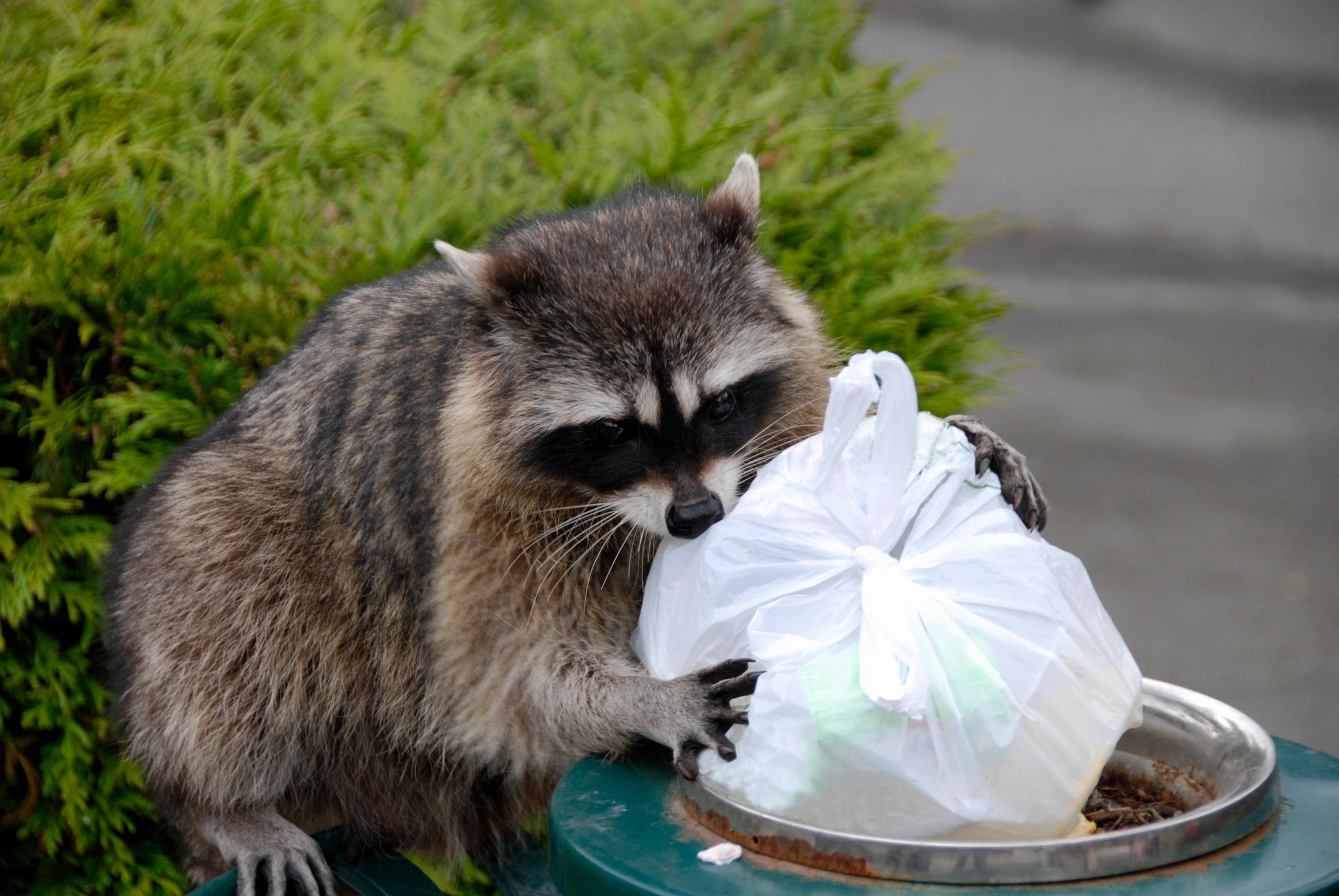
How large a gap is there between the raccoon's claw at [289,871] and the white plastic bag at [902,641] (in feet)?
3.25

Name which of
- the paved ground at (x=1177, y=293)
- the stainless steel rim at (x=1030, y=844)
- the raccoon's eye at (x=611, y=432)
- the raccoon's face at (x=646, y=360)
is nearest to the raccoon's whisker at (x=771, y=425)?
the raccoon's face at (x=646, y=360)

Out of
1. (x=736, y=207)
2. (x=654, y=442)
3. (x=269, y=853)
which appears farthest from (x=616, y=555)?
(x=269, y=853)

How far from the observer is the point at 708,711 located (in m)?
1.86

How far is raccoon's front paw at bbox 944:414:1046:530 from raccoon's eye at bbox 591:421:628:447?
494mm

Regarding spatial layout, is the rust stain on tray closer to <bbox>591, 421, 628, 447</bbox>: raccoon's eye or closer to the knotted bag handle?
the knotted bag handle

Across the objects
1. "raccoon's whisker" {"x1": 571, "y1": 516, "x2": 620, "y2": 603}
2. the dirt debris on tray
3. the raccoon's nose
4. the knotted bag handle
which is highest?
the knotted bag handle

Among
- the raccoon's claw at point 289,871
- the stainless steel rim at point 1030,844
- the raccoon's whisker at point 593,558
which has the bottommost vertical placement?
the raccoon's claw at point 289,871

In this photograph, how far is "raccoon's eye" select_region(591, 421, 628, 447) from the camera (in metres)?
2.17

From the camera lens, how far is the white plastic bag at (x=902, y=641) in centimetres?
155

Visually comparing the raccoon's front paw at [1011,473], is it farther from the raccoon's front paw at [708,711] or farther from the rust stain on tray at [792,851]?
the rust stain on tray at [792,851]

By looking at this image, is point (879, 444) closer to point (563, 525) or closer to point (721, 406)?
point (721, 406)

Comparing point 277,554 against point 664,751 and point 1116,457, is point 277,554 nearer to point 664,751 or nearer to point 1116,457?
point 664,751

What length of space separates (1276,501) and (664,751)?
484 cm

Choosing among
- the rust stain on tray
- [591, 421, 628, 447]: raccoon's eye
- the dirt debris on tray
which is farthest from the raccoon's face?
the dirt debris on tray
